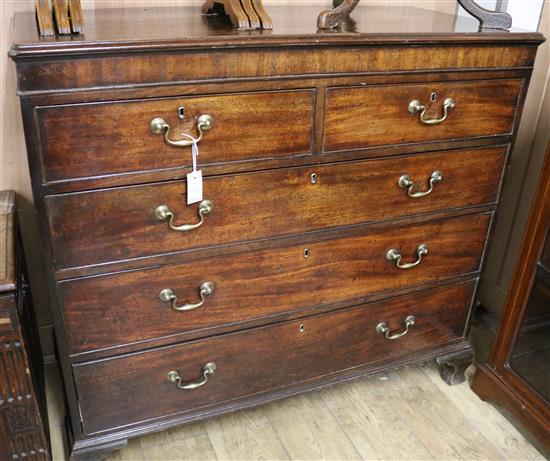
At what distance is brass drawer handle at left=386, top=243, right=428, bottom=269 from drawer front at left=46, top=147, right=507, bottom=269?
114mm

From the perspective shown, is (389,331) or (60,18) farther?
(389,331)

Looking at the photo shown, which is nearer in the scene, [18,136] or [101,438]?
[101,438]

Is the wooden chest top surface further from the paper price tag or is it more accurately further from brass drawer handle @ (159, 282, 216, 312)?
brass drawer handle @ (159, 282, 216, 312)

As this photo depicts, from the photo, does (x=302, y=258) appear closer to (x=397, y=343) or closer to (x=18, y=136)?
(x=397, y=343)

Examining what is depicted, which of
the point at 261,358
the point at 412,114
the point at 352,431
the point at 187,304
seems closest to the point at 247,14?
the point at 412,114

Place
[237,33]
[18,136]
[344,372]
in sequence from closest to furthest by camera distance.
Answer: [237,33] → [18,136] → [344,372]

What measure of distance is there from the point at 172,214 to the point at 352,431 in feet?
3.08

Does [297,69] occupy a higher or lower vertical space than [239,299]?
higher

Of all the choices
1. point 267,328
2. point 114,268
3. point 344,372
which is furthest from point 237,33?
point 344,372

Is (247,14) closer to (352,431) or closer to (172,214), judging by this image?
(172,214)

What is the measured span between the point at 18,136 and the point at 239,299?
0.80 metres

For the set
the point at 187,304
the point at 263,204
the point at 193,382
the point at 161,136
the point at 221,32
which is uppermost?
the point at 221,32

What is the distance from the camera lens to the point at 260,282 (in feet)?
4.98

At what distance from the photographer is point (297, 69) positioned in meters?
1.30
